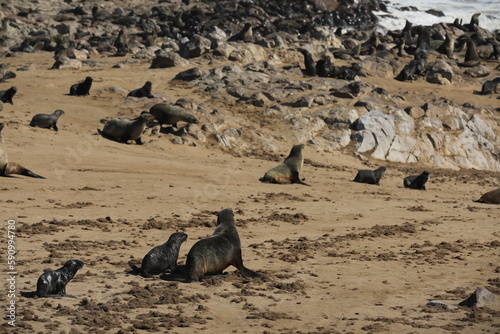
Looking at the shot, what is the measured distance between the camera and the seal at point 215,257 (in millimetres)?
6699

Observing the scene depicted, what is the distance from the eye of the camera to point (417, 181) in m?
15.3

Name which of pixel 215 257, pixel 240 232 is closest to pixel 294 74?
pixel 240 232

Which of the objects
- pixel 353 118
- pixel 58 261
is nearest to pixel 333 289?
pixel 58 261

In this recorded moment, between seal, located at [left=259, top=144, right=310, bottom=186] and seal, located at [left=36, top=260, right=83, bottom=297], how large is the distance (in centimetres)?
793

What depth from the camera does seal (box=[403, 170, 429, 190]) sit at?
15.2 meters

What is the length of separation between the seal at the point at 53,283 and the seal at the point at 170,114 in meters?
10.4

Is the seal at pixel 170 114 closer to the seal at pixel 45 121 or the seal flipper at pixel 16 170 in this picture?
the seal at pixel 45 121

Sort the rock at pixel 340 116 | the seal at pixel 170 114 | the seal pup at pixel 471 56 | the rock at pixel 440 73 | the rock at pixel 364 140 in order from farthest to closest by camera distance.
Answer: the seal pup at pixel 471 56 → the rock at pixel 440 73 → the rock at pixel 340 116 → the rock at pixel 364 140 → the seal at pixel 170 114

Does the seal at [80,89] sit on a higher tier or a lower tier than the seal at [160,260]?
lower

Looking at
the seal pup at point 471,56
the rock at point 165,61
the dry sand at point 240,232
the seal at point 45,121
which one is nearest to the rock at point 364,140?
the dry sand at point 240,232

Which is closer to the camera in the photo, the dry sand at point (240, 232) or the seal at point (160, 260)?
the dry sand at point (240, 232)

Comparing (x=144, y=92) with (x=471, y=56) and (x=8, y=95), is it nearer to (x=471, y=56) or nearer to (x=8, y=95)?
(x=8, y=95)

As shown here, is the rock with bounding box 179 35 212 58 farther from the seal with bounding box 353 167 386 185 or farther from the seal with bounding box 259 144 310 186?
the seal with bounding box 353 167 386 185

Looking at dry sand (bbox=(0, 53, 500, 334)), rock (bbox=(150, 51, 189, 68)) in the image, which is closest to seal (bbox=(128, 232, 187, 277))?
dry sand (bbox=(0, 53, 500, 334))
